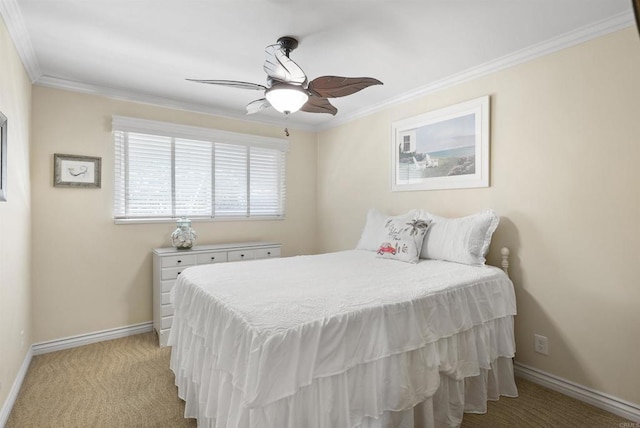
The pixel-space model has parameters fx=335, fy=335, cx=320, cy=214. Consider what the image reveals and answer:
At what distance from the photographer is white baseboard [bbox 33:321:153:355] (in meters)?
3.05

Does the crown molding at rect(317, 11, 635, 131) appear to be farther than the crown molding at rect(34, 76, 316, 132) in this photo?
No

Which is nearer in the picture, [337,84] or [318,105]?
[337,84]

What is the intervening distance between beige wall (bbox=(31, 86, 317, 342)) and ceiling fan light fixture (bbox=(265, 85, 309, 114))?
80.7 inches

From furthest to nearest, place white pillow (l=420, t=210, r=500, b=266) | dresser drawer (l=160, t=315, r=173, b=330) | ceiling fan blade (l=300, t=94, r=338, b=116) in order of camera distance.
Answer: dresser drawer (l=160, t=315, r=173, b=330) < white pillow (l=420, t=210, r=500, b=266) < ceiling fan blade (l=300, t=94, r=338, b=116)

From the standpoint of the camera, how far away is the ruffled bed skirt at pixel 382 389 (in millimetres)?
1423

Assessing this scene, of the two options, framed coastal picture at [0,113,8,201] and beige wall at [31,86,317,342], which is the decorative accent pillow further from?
framed coastal picture at [0,113,8,201]

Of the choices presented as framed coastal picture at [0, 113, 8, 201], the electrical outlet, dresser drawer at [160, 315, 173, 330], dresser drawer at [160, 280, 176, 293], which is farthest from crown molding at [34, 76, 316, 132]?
the electrical outlet

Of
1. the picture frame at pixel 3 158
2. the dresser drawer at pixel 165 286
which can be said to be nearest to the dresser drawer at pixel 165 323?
the dresser drawer at pixel 165 286

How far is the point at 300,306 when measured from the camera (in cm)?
162

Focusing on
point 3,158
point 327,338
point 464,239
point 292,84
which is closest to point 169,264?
point 3,158

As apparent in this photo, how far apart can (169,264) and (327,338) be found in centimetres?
235

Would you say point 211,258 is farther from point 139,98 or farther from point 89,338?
point 139,98

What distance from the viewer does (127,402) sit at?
2281 mm

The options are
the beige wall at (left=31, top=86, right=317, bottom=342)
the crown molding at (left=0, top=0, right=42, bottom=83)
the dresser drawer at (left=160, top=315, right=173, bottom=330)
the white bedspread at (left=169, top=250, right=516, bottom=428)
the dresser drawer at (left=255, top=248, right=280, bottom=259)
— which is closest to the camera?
the white bedspread at (left=169, top=250, right=516, bottom=428)
